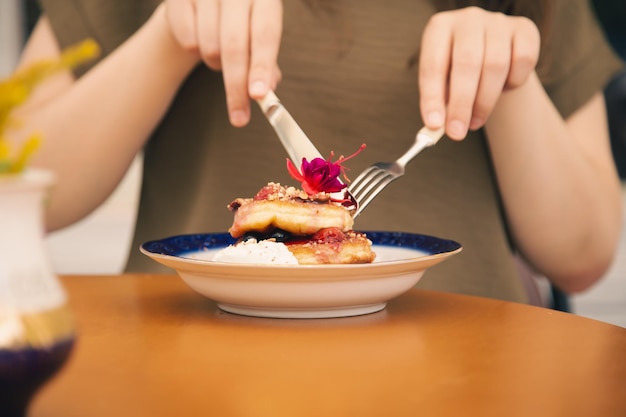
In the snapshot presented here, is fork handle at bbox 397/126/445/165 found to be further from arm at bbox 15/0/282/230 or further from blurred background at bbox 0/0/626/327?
blurred background at bbox 0/0/626/327

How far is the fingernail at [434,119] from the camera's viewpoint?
73cm

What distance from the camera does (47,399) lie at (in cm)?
37

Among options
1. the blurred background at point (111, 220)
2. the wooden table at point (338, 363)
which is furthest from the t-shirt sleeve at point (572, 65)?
the blurred background at point (111, 220)

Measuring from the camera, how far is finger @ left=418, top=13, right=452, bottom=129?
74 cm

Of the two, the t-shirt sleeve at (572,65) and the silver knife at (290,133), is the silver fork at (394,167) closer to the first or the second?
the silver knife at (290,133)

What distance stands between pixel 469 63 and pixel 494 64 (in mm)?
35

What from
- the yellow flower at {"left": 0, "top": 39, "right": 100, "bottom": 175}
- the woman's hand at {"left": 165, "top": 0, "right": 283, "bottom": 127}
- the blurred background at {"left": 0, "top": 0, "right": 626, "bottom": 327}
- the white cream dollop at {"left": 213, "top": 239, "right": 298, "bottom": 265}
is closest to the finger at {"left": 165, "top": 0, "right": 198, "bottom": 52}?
the woman's hand at {"left": 165, "top": 0, "right": 283, "bottom": 127}

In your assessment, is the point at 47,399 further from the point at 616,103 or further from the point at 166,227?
the point at 616,103

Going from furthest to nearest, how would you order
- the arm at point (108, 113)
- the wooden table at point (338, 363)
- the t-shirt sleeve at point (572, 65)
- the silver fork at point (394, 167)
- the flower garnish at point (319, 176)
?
1. the t-shirt sleeve at point (572, 65)
2. the arm at point (108, 113)
3. the silver fork at point (394, 167)
4. the flower garnish at point (319, 176)
5. the wooden table at point (338, 363)

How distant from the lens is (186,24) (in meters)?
0.84

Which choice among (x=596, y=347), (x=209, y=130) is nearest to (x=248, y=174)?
(x=209, y=130)

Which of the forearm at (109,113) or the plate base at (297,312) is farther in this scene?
the forearm at (109,113)

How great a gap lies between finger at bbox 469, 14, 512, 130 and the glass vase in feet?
1.94

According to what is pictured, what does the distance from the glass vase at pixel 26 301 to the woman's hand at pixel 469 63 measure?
1.67 feet
